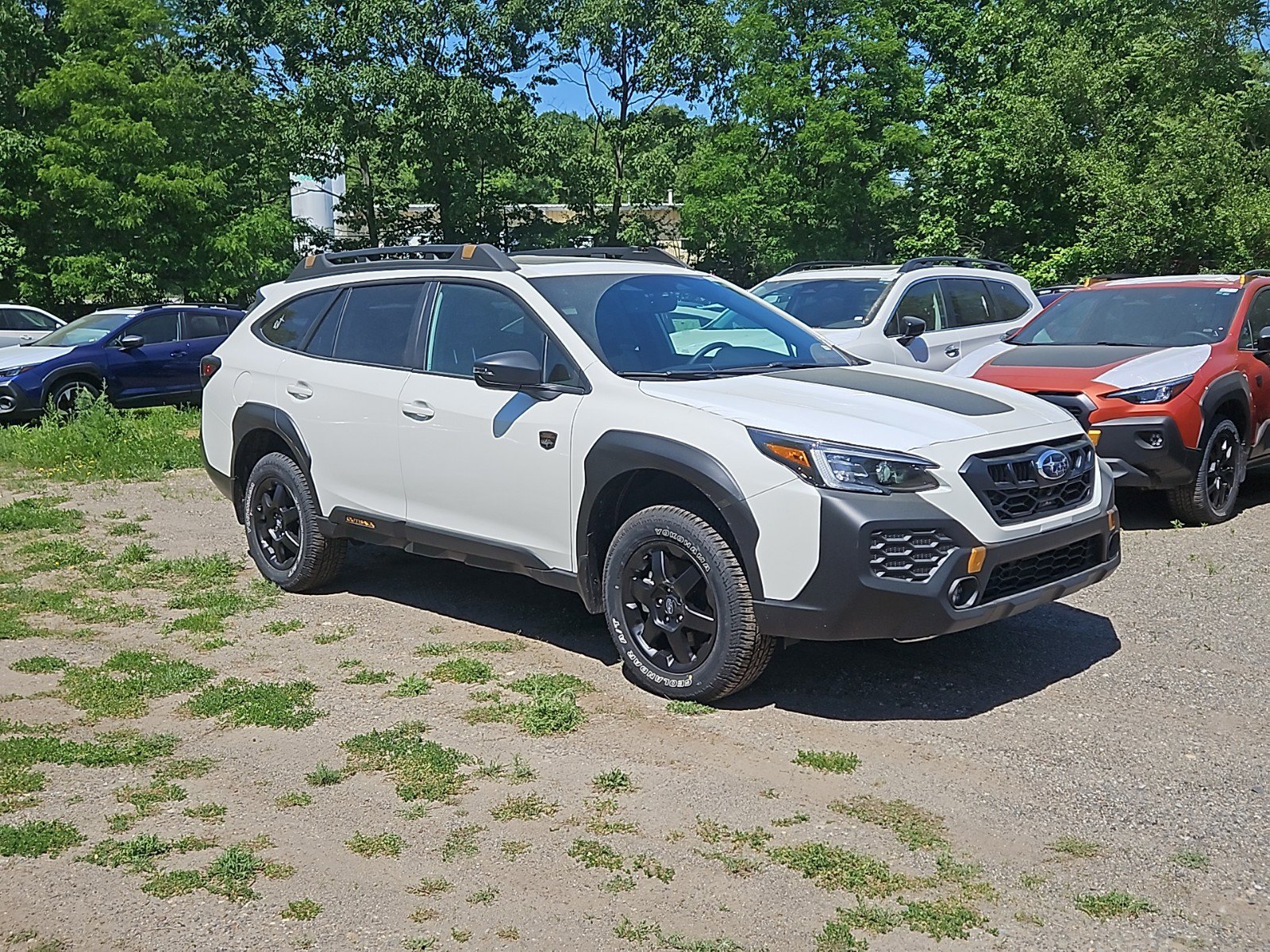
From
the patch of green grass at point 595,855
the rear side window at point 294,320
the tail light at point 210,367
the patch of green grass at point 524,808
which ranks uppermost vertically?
the rear side window at point 294,320

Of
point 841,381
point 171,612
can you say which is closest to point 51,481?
point 171,612

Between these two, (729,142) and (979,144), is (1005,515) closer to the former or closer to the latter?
(979,144)

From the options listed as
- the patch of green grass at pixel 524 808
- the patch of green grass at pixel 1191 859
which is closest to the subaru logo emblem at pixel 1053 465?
the patch of green grass at pixel 1191 859

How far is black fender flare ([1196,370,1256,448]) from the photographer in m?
8.45

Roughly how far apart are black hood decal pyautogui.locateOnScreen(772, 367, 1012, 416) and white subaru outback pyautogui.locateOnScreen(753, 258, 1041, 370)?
4646 mm

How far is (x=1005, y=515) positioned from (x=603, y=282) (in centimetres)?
230

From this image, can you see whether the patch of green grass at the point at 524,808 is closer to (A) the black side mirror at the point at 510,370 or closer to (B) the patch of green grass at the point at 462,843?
(B) the patch of green grass at the point at 462,843

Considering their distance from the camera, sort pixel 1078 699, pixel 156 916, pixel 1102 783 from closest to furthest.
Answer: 1. pixel 156 916
2. pixel 1102 783
3. pixel 1078 699

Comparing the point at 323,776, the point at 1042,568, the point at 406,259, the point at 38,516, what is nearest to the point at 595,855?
the point at 323,776

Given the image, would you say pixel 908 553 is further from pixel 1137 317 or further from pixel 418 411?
pixel 1137 317

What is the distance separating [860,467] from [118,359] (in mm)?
13355

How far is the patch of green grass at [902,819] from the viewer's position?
13.5ft

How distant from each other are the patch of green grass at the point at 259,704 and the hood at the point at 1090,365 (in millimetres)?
5459

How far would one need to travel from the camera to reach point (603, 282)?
6.33 metres
